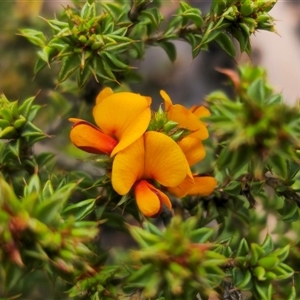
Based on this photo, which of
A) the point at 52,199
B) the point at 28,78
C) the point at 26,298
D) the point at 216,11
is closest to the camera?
the point at 52,199

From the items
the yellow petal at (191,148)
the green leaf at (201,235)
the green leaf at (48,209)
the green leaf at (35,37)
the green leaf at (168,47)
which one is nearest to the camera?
the green leaf at (48,209)

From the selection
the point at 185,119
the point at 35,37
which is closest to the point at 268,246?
the point at 185,119

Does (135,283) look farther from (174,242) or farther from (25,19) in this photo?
(25,19)

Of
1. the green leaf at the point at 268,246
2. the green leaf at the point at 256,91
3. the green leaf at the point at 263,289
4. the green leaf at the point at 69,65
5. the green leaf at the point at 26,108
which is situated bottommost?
the green leaf at the point at 26,108

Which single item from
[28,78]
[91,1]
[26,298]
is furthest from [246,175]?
[28,78]

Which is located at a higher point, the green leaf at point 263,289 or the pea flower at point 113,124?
the pea flower at point 113,124

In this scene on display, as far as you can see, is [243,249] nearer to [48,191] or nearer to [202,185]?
[202,185]

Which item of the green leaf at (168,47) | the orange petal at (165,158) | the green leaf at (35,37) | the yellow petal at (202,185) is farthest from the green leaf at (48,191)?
the green leaf at (168,47)

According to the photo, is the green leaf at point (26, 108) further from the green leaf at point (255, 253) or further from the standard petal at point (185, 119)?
the green leaf at point (255, 253)
